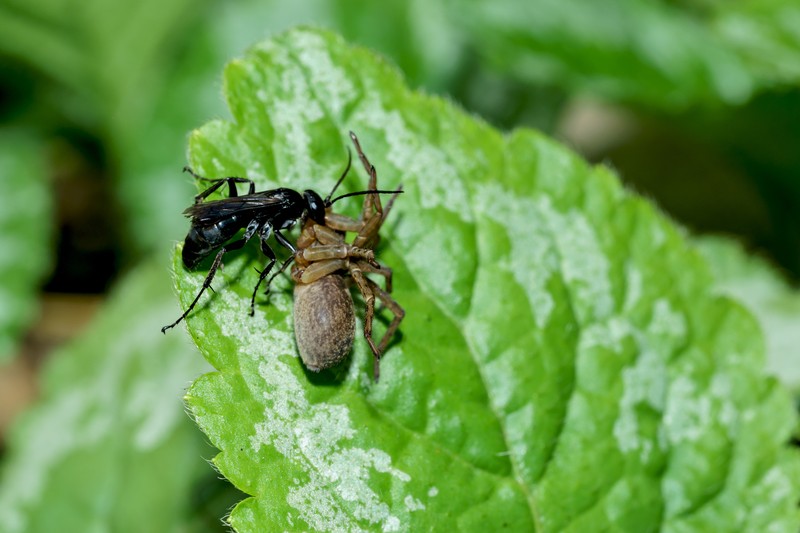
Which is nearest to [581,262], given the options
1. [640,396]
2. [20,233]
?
[640,396]

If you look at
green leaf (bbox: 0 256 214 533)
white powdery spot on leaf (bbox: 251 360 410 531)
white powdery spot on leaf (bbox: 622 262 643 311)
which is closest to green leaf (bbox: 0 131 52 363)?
green leaf (bbox: 0 256 214 533)

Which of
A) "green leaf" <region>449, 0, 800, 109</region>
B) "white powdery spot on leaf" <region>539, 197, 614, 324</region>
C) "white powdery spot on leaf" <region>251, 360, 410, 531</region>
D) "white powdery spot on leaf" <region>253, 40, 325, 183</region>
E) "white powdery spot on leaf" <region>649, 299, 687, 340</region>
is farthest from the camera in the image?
"green leaf" <region>449, 0, 800, 109</region>

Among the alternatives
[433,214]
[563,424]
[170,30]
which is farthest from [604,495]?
[170,30]

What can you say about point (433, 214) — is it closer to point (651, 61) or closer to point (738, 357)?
point (738, 357)

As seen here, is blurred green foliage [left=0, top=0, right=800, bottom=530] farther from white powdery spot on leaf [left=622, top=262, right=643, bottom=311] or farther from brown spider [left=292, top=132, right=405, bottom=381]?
brown spider [left=292, top=132, right=405, bottom=381]

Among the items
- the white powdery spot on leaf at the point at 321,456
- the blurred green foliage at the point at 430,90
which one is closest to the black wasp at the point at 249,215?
the white powdery spot on leaf at the point at 321,456

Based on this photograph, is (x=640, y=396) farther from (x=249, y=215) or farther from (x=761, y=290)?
(x=761, y=290)

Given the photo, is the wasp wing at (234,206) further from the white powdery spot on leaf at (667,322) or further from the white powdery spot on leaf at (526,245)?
the white powdery spot on leaf at (667,322)
